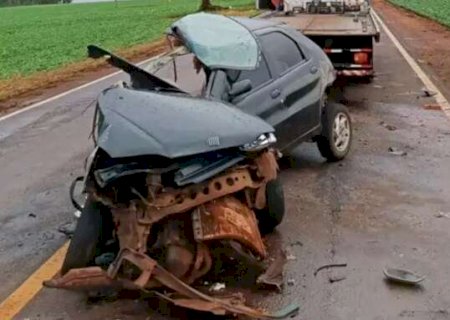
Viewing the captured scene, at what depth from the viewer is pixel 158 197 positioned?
5.44 m

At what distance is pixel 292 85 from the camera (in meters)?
8.80

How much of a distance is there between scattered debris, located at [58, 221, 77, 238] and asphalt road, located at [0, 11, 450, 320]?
69 mm

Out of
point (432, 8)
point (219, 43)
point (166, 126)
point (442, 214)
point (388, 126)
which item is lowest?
point (432, 8)

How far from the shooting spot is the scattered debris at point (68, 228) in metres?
7.18

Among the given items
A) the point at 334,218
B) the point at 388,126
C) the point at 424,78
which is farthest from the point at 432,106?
the point at 334,218

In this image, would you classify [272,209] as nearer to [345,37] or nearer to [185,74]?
[185,74]

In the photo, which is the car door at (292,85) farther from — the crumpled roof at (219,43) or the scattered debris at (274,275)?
the scattered debris at (274,275)

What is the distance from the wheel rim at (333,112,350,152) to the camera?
9922mm

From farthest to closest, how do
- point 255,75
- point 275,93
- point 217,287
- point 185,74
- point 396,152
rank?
point 396,152 → point 275,93 → point 255,75 → point 185,74 → point 217,287

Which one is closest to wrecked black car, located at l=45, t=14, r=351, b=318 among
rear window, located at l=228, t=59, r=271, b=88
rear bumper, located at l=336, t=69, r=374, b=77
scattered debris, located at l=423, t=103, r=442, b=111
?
rear window, located at l=228, t=59, r=271, b=88

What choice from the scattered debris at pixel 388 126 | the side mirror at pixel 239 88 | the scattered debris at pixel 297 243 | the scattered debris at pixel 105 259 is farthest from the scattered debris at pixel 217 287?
the scattered debris at pixel 388 126

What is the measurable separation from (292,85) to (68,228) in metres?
2.93

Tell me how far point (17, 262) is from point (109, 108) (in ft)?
5.12

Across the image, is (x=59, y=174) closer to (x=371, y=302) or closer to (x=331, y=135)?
(x=331, y=135)
